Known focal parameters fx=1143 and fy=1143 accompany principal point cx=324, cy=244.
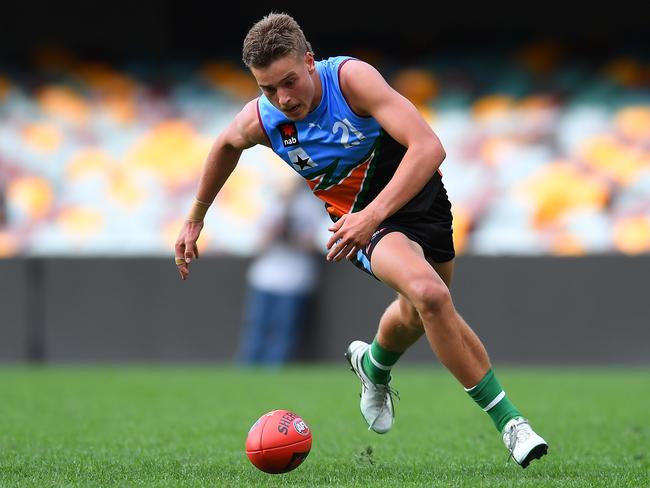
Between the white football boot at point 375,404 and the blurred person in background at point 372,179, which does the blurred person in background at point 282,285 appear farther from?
the blurred person in background at point 372,179

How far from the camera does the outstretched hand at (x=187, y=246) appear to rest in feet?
18.6

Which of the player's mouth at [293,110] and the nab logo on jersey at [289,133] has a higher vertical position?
the player's mouth at [293,110]

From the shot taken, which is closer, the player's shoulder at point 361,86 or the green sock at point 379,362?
the player's shoulder at point 361,86

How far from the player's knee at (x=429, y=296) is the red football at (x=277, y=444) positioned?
0.76m

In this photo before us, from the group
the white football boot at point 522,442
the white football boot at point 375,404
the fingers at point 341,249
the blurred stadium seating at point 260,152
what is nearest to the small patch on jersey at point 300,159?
the fingers at point 341,249

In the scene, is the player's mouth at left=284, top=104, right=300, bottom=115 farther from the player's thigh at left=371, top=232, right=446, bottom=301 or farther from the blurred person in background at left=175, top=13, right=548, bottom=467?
the player's thigh at left=371, top=232, right=446, bottom=301

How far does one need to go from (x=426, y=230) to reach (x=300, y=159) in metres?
0.68

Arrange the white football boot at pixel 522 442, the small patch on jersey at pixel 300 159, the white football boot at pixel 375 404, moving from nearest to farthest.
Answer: the white football boot at pixel 522 442, the small patch on jersey at pixel 300 159, the white football boot at pixel 375 404

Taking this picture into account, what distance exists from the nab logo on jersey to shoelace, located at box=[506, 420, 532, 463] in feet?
5.33

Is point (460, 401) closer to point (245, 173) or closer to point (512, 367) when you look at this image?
point (512, 367)


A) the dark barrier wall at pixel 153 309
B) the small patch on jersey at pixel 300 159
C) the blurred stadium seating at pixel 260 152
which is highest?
the small patch on jersey at pixel 300 159

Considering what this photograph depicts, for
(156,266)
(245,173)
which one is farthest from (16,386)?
(245,173)

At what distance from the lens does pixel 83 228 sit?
13.9 m

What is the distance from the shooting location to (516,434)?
4.81 metres
